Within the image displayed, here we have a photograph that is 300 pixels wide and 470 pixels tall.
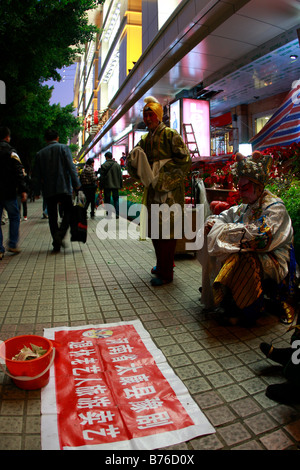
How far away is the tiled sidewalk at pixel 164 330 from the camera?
74.1 inches

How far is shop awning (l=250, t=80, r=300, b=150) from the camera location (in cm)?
725

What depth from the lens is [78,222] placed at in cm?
634

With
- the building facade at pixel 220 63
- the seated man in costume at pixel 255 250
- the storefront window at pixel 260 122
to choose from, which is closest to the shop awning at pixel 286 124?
the building facade at pixel 220 63

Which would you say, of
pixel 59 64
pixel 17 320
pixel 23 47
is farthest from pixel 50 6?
pixel 17 320

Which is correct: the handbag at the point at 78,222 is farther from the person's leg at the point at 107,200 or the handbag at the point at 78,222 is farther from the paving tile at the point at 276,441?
the paving tile at the point at 276,441

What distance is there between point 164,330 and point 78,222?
12.2ft

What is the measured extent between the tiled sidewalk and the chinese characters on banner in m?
0.09

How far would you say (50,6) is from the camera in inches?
381

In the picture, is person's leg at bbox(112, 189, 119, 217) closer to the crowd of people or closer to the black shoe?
the crowd of people

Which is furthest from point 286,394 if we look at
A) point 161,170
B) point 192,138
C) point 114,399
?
point 192,138

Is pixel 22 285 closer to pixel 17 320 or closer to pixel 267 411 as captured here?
pixel 17 320

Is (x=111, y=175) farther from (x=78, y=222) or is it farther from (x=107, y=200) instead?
(x=78, y=222)

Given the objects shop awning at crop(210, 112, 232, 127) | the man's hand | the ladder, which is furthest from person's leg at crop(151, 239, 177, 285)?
shop awning at crop(210, 112, 232, 127)

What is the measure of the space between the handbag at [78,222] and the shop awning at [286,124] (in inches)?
184
